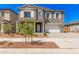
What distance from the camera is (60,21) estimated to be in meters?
27.3

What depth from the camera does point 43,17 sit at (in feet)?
86.4

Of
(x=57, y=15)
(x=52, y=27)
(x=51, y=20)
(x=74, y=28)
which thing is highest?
(x=57, y=15)

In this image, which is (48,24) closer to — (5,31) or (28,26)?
(5,31)

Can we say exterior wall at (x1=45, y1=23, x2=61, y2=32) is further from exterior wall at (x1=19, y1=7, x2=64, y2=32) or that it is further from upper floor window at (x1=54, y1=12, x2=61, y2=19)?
upper floor window at (x1=54, y1=12, x2=61, y2=19)

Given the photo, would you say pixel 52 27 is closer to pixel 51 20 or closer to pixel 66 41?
pixel 51 20

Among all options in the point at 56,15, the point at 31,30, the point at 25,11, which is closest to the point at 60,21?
the point at 56,15

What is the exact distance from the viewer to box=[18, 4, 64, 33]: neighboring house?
2528cm

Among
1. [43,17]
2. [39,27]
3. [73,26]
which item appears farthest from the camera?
[73,26]

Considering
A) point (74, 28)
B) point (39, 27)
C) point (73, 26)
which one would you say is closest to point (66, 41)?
point (39, 27)

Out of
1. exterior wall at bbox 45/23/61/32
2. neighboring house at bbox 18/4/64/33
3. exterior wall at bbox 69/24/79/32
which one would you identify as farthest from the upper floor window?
exterior wall at bbox 69/24/79/32

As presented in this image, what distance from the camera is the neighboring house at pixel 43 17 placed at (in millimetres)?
25281

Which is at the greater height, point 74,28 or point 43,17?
point 43,17

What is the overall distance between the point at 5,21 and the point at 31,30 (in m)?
12.5
